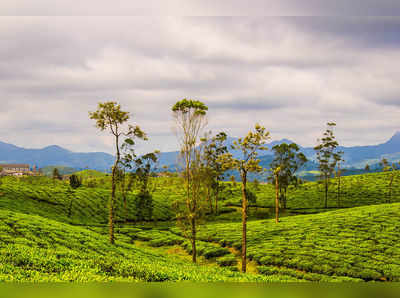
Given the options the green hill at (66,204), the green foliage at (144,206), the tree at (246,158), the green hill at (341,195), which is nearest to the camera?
the tree at (246,158)

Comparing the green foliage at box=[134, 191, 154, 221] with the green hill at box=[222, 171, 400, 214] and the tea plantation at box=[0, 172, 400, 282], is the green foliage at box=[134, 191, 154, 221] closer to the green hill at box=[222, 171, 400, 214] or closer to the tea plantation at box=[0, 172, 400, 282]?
the tea plantation at box=[0, 172, 400, 282]

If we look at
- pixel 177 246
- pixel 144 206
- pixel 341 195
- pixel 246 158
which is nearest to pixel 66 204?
pixel 144 206

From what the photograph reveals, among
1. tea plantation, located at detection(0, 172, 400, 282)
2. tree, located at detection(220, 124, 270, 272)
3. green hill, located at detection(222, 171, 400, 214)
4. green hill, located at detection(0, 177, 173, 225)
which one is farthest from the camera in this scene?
green hill, located at detection(222, 171, 400, 214)

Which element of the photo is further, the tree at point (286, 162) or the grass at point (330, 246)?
the tree at point (286, 162)

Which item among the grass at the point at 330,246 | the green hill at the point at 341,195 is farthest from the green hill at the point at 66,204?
the grass at the point at 330,246

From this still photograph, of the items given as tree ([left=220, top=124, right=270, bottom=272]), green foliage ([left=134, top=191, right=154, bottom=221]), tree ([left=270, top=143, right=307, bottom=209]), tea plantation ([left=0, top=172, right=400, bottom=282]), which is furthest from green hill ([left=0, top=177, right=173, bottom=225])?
tree ([left=220, top=124, right=270, bottom=272])

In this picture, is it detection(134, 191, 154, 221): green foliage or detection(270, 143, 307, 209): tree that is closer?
detection(134, 191, 154, 221): green foliage

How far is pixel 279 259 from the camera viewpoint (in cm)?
3753

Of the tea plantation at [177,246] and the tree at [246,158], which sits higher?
the tree at [246,158]

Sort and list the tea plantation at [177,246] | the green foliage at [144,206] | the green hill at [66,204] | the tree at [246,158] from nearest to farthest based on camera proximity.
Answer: the tea plantation at [177,246], the tree at [246,158], the green hill at [66,204], the green foliage at [144,206]

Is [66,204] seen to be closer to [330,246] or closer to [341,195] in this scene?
Answer: [330,246]

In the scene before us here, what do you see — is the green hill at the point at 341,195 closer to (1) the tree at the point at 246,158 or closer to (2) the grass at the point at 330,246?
(2) the grass at the point at 330,246

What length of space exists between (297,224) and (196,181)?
3201 centimetres

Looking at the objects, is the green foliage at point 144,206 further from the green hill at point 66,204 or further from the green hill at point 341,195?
the green hill at point 341,195
